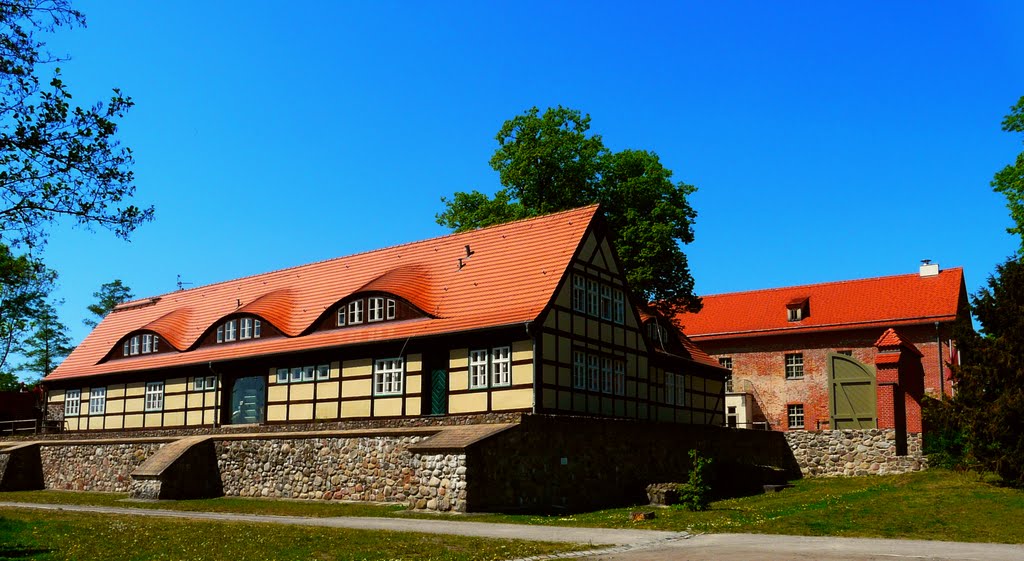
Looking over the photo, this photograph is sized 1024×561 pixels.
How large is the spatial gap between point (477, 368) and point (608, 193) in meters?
14.3

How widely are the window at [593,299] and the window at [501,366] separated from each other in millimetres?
3892

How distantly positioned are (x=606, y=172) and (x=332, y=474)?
1820cm

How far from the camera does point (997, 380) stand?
26.1m

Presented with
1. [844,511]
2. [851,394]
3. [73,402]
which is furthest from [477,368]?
[73,402]

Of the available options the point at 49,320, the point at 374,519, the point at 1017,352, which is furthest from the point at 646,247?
the point at 49,320

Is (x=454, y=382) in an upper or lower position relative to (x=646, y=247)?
lower

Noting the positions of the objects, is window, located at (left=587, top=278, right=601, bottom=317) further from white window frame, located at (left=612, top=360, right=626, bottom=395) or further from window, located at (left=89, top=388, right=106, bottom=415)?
window, located at (left=89, top=388, right=106, bottom=415)

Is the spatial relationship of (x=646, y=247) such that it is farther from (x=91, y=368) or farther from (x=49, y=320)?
(x=49, y=320)

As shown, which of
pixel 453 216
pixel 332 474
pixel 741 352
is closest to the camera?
pixel 332 474

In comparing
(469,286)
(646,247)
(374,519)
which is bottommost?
(374,519)

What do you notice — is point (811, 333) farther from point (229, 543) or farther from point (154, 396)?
point (229, 543)

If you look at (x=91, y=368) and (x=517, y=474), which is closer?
(x=517, y=474)

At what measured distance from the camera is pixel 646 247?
38312mm

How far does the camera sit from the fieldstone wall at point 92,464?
114ft
